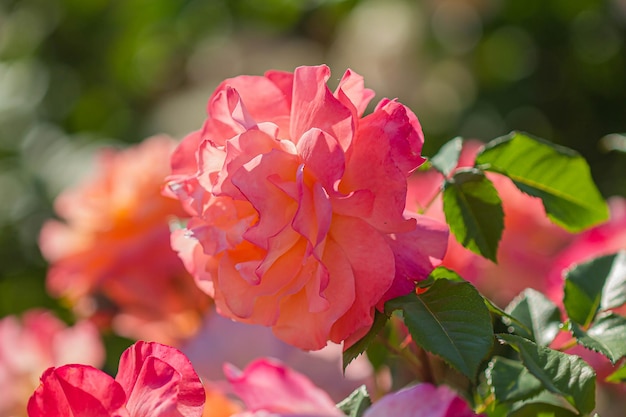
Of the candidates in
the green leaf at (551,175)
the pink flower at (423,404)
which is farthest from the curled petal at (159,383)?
the green leaf at (551,175)

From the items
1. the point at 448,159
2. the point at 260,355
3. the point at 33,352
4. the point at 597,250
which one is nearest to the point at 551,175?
the point at 448,159

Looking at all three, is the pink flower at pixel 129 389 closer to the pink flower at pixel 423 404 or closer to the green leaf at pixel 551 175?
the pink flower at pixel 423 404

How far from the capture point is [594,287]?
21.2 inches

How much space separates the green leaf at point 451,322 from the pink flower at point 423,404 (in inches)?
1.6

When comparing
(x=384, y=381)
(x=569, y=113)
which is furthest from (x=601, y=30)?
(x=384, y=381)

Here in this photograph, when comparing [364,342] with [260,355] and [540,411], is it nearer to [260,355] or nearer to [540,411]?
[540,411]

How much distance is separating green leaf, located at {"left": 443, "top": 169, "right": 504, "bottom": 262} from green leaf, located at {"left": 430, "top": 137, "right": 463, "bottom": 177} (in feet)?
0.04

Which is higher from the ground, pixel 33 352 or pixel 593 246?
pixel 593 246

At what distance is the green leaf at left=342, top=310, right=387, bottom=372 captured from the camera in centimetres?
43

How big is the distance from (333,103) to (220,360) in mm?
329

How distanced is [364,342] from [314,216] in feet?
0.22

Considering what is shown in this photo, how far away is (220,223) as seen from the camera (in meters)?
0.46

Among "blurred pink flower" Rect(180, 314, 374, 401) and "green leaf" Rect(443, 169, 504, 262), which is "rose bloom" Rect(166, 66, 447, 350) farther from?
"blurred pink flower" Rect(180, 314, 374, 401)

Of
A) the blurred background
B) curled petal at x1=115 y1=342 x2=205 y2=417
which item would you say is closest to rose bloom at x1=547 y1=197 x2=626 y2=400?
curled petal at x1=115 y1=342 x2=205 y2=417
